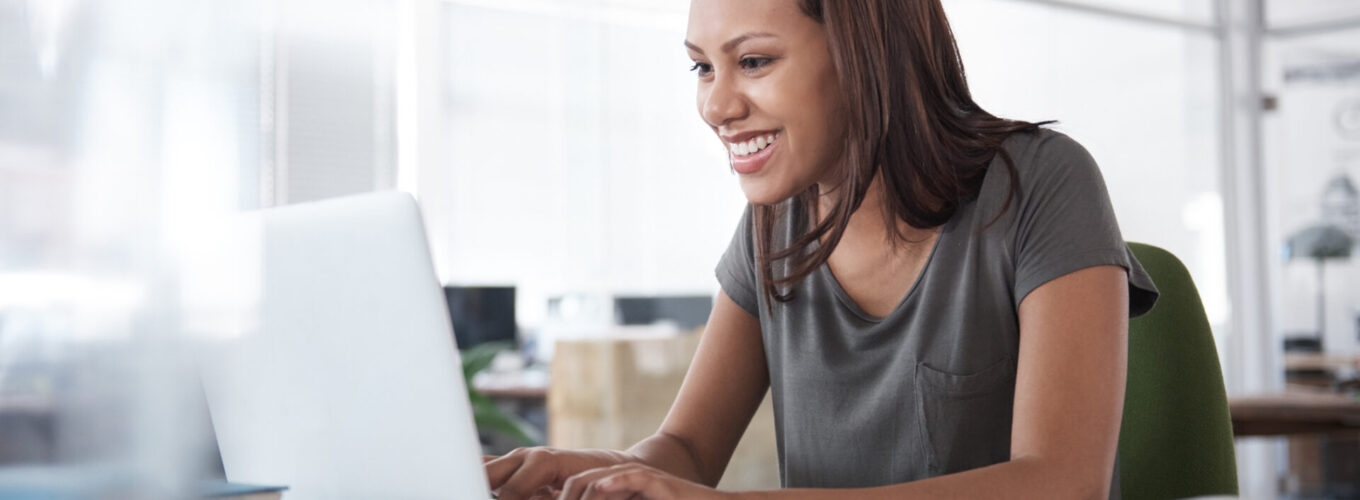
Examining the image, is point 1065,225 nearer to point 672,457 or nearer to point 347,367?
point 672,457

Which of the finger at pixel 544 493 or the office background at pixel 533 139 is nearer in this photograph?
the office background at pixel 533 139

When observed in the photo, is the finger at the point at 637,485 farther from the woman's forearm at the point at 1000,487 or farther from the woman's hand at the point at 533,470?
the woman's hand at the point at 533,470

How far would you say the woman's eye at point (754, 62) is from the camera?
1062 mm

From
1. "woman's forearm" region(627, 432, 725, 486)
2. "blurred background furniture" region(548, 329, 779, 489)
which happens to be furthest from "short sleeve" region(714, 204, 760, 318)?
"blurred background furniture" region(548, 329, 779, 489)

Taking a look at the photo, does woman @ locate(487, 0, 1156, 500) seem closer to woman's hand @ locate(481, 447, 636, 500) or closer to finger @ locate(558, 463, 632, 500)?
woman's hand @ locate(481, 447, 636, 500)

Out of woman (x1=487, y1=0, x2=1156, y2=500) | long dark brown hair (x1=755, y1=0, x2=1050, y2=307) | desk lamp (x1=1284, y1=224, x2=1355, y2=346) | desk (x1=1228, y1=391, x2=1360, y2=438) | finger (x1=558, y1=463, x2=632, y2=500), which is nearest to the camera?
finger (x1=558, y1=463, x2=632, y2=500)

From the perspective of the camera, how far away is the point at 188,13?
76cm

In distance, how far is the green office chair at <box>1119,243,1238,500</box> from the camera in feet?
3.55

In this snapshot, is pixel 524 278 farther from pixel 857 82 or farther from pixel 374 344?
pixel 374 344

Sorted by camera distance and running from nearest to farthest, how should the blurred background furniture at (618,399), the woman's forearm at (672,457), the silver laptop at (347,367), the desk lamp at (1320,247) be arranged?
1. the silver laptop at (347,367)
2. the woman's forearm at (672,457)
3. the blurred background furniture at (618,399)
4. the desk lamp at (1320,247)

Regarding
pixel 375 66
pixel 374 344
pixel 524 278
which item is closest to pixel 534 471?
pixel 374 344

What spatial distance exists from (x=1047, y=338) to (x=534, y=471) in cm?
41

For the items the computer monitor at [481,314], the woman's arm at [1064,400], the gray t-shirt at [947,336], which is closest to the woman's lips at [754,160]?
the gray t-shirt at [947,336]

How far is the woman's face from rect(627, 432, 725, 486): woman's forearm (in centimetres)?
25
